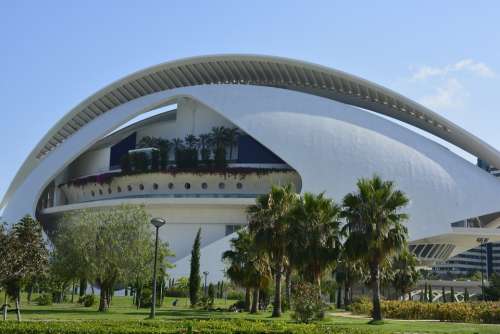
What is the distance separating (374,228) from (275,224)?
13.6ft

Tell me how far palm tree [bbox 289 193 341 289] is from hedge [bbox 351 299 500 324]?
5510 mm

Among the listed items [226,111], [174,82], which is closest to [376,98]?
[226,111]

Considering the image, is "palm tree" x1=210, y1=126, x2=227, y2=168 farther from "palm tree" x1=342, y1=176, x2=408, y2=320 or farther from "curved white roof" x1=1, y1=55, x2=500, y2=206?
"palm tree" x1=342, y1=176, x2=408, y2=320

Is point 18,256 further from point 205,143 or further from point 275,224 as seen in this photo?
point 205,143

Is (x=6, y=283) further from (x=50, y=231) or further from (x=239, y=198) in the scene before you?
(x=50, y=231)

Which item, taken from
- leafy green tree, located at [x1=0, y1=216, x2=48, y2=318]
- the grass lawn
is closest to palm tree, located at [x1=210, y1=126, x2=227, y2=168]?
the grass lawn

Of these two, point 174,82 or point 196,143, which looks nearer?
point 196,143

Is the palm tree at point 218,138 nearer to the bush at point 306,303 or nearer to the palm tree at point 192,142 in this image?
the palm tree at point 192,142

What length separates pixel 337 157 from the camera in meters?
46.7

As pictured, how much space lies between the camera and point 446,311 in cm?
2895

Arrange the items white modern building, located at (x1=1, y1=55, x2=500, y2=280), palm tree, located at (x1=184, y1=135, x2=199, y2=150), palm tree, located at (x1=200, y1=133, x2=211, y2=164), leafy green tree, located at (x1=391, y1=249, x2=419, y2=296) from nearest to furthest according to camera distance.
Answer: leafy green tree, located at (x1=391, y1=249, x2=419, y2=296) < white modern building, located at (x1=1, y1=55, x2=500, y2=280) < palm tree, located at (x1=200, y1=133, x2=211, y2=164) < palm tree, located at (x1=184, y1=135, x2=199, y2=150)

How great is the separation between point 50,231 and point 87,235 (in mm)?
25916

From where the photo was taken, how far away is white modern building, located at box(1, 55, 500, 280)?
4609cm

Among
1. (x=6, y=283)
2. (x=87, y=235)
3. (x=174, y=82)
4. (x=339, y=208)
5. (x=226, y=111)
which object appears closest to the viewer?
(x=6, y=283)
